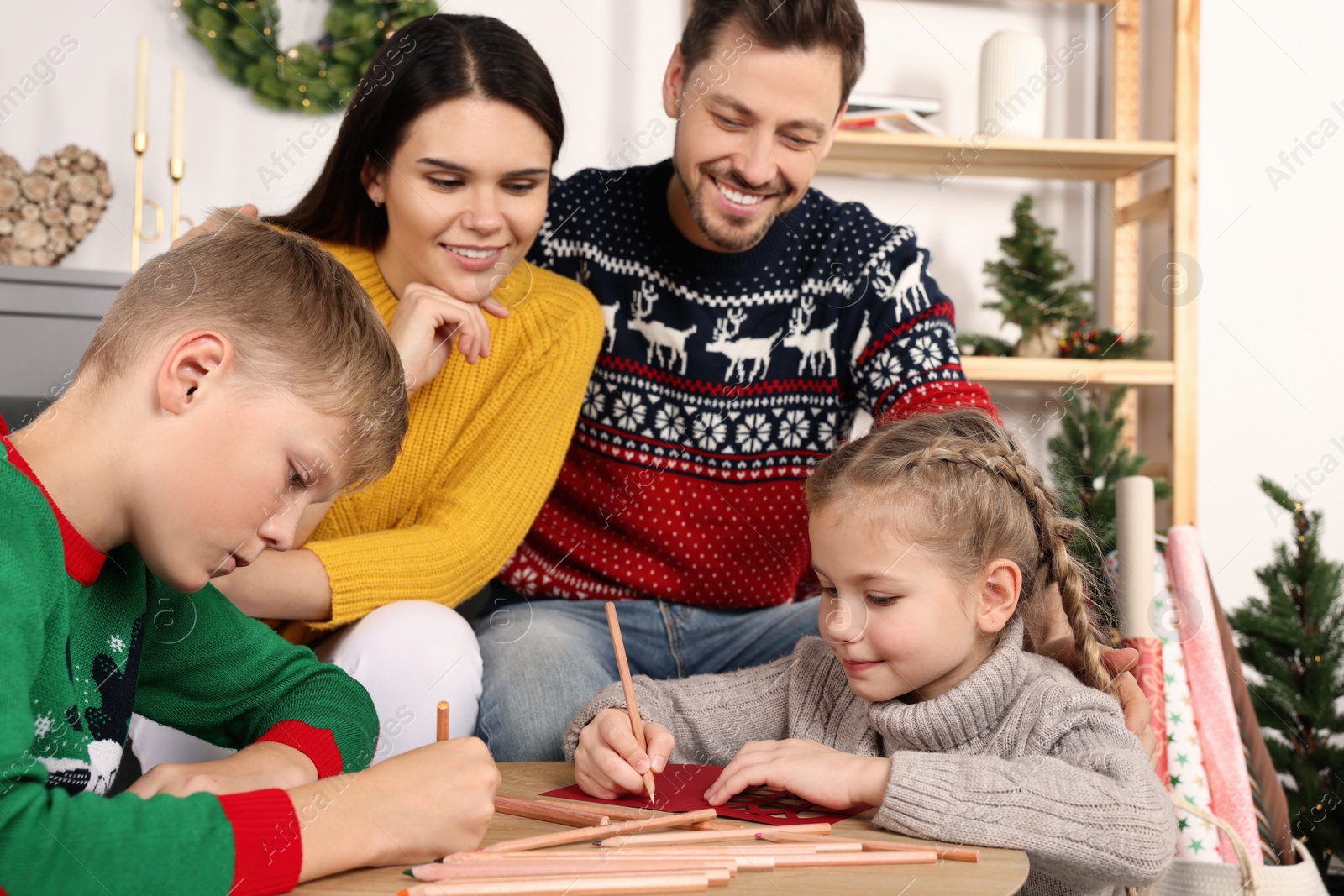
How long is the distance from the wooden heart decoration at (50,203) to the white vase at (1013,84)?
199 cm

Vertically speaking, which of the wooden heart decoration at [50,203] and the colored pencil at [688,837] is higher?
the wooden heart decoration at [50,203]

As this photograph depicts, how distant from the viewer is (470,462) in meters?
1.45

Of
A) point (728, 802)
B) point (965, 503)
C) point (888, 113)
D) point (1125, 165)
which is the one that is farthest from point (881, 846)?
point (1125, 165)

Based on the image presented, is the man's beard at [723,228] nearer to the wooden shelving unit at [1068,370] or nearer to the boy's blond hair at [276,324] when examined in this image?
the boy's blond hair at [276,324]

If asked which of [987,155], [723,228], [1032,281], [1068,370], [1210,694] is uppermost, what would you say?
[987,155]

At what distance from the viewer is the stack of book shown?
252 centimetres

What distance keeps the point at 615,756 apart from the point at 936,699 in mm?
300

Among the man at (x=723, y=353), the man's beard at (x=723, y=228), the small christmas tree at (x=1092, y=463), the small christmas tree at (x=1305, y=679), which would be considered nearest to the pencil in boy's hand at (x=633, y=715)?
the man at (x=723, y=353)

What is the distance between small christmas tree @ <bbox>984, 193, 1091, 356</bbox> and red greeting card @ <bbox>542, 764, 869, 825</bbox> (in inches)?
73.3

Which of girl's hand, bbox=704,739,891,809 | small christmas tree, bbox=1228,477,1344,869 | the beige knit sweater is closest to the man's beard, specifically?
the beige knit sweater

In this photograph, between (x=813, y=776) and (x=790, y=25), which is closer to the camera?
(x=813, y=776)

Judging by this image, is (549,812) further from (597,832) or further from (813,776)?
(813,776)

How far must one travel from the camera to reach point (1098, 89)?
9.52 feet

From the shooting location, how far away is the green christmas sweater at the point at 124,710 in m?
0.64
